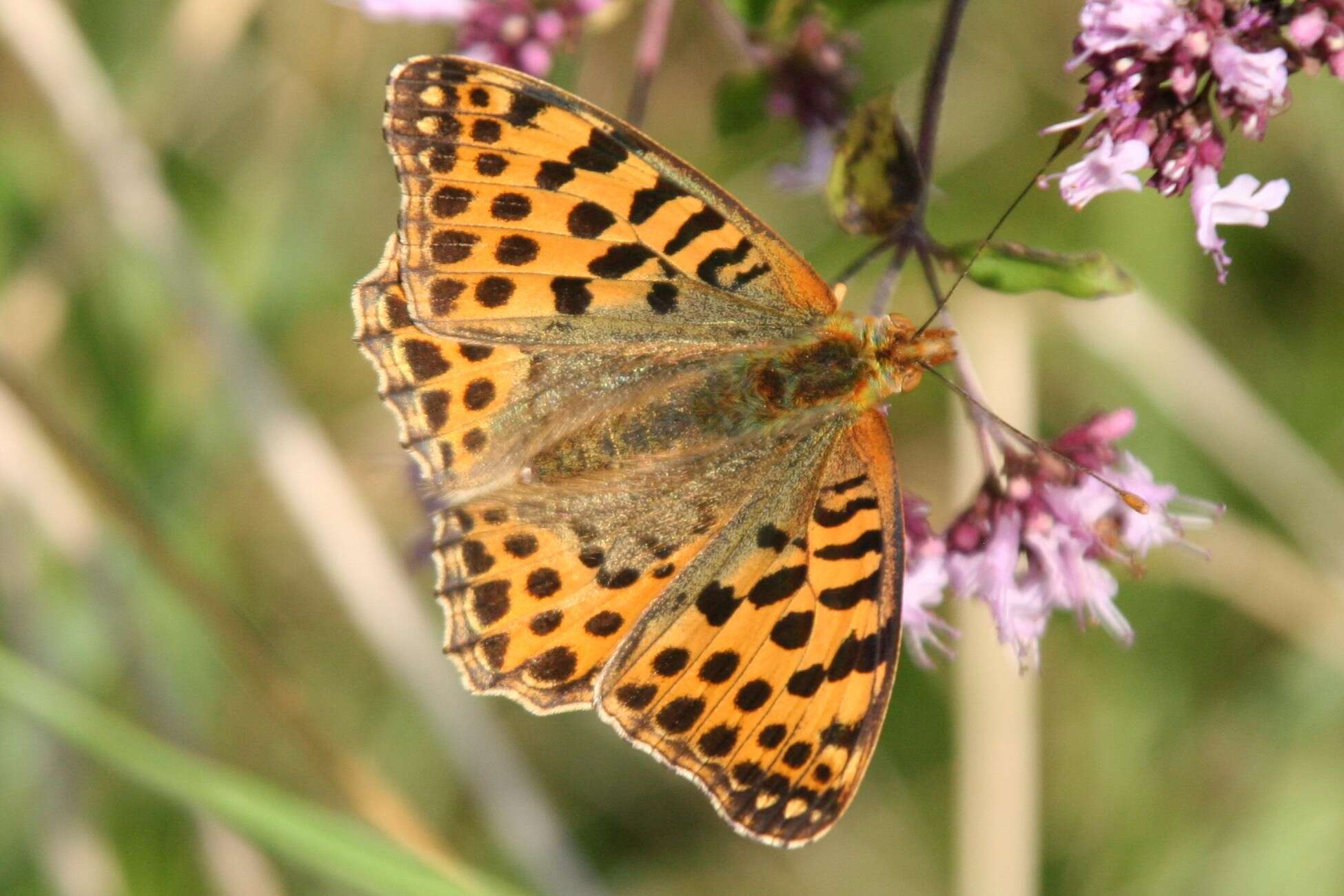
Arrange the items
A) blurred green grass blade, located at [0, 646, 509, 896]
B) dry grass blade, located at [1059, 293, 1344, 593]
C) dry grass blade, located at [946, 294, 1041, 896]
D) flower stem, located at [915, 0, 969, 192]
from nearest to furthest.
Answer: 1. flower stem, located at [915, 0, 969, 192]
2. blurred green grass blade, located at [0, 646, 509, 896]
3. dry grass blade, located at [946, 294, 1041, 896]
4. dry grass blade, located at [1059, 293, 1344, 593]

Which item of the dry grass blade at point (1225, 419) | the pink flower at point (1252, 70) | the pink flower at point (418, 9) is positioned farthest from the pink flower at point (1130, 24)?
the dry grass blade at point (1225, 419)

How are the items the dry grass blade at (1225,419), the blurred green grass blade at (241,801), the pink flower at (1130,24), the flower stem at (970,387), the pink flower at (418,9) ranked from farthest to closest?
the dry grass blade at (1225,419), the pink flower at (418,9), the blurred green grass blade at (241,801), the flower stem at (970,387), the pink flower at (1130,24)

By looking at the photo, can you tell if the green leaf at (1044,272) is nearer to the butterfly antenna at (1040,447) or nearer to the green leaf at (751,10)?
the butterfly antenna at (1040,447)

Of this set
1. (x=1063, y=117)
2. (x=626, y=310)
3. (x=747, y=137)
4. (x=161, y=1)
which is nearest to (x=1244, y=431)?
(x=1063, y=117)

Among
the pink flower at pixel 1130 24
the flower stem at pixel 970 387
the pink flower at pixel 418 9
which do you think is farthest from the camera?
the pink flower at pixel 418 9

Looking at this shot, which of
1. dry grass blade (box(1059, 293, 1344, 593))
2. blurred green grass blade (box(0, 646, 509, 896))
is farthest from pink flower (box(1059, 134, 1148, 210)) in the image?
dry grass blade (box(1059, 293, 1344, 593))

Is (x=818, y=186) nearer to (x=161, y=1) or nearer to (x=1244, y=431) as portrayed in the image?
(x=1244, y=431)

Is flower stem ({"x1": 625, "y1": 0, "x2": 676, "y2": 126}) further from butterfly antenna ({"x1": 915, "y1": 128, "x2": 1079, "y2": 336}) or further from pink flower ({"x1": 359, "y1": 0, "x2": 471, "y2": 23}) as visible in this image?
butterfly antenna ({"x1": 915, "y1": 128, "x2": 1079, "y2": 336})

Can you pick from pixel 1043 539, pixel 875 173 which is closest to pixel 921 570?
pixel 1043 539
